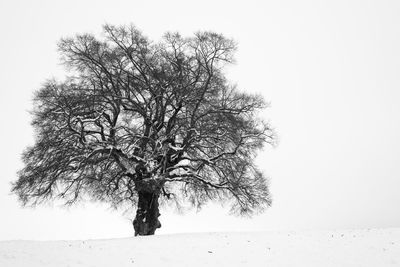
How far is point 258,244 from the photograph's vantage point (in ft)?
45.9

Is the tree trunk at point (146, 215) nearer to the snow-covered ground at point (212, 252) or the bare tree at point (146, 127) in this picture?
the bare tree at point (146, 127)

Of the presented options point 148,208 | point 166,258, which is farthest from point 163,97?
point 166,258

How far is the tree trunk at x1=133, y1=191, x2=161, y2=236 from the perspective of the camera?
66.0ft

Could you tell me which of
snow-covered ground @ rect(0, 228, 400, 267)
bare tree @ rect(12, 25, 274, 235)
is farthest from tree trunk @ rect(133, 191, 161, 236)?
snow-covered ground @ rect(0, 228, 400, 267)

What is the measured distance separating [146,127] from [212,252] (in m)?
A: 10.7

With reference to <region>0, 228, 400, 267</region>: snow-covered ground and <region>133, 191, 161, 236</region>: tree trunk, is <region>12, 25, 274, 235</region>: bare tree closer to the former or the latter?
<region>133, 191, 161, 236</region>: tree trunk

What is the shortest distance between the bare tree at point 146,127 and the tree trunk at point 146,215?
0.18 feet

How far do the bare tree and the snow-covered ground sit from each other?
5.92 metres

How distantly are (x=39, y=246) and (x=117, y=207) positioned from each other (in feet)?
36.1

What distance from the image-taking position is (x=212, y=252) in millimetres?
12695

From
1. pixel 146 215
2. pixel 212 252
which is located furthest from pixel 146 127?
→ pixel 212 252

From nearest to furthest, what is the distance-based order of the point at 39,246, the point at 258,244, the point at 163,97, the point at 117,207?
1. the point at 39,246
2. the point at 258,244
3. the point at 163,97
4. the point at 117,207

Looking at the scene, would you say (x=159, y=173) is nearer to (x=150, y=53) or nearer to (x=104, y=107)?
(x=104, y=107)

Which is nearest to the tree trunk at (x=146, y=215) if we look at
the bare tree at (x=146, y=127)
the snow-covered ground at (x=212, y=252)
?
the bare tree at (x=146, y=127)
